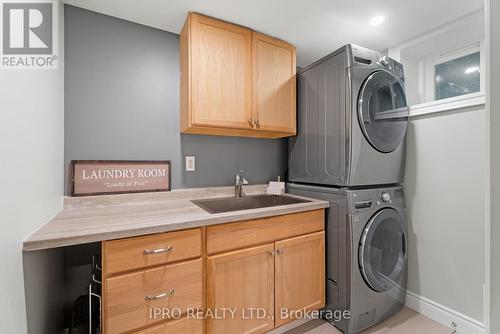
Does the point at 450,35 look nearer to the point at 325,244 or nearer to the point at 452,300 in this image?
the point at 325,244

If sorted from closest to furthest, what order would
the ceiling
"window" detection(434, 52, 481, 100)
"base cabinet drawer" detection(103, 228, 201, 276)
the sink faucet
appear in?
"base cabinet drawer" detection(103, 228, 201, 276) < the ceiling < "window" detection(434, 52, 481, 100) < the sink faucet

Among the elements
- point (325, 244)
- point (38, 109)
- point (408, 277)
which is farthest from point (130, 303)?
point (408, 277)

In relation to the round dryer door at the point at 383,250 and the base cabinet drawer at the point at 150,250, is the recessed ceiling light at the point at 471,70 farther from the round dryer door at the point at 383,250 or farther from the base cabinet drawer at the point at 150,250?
the base cabinet drawer at the point at 150,250

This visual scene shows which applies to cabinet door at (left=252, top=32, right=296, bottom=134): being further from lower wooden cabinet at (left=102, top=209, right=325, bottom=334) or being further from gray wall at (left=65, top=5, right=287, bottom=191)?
lower wooden cabinet at (left=102, top=209, right=325, bottom=334)

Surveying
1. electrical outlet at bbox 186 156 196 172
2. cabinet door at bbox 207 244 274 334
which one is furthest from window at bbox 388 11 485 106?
electrical outlet at bbox 186 156 196 172

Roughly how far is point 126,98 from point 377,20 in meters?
1.94

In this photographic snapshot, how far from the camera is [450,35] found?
1716mm

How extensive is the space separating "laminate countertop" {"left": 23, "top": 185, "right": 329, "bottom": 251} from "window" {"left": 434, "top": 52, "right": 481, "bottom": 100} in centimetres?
146

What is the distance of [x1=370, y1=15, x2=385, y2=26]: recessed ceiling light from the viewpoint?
5.22ft

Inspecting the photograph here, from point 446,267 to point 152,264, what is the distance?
80.5 inches

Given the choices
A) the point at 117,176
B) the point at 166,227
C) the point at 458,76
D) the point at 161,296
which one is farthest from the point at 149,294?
the point at 458,76

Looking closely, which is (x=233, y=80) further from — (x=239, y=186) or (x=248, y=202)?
(x=248, y=202)

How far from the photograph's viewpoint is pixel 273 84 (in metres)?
1.79

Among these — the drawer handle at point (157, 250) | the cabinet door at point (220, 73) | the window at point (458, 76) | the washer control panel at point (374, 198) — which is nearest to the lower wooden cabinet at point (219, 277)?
the drawer handle at point (157, 250)
